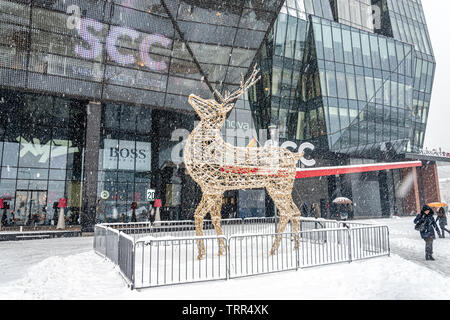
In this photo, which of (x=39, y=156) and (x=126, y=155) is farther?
(x=126, y=155)

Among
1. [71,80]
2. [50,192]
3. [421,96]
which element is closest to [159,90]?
[71,80]

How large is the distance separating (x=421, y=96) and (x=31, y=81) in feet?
134

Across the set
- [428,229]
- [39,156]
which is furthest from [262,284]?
[39,156]

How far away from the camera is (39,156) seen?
67.8ft

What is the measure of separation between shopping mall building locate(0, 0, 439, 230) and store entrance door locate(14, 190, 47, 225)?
69mm

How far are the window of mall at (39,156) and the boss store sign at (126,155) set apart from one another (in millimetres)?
1941

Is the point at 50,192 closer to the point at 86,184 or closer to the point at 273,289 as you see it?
the point at 86,184

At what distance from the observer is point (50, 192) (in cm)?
2066

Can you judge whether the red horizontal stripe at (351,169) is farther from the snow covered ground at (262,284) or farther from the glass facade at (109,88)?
the snow covered ground at (262,284)

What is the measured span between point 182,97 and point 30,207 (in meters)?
12.4

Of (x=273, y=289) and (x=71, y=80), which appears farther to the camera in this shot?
(x=71, y=80)

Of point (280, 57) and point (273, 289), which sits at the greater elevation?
point (280, 57)

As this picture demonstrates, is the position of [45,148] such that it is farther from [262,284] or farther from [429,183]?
[429,183]

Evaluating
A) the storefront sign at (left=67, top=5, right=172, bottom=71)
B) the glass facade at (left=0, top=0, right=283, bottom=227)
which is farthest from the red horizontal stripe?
the storefront sign at (left=67, top=5, right=172, bottom=71)
